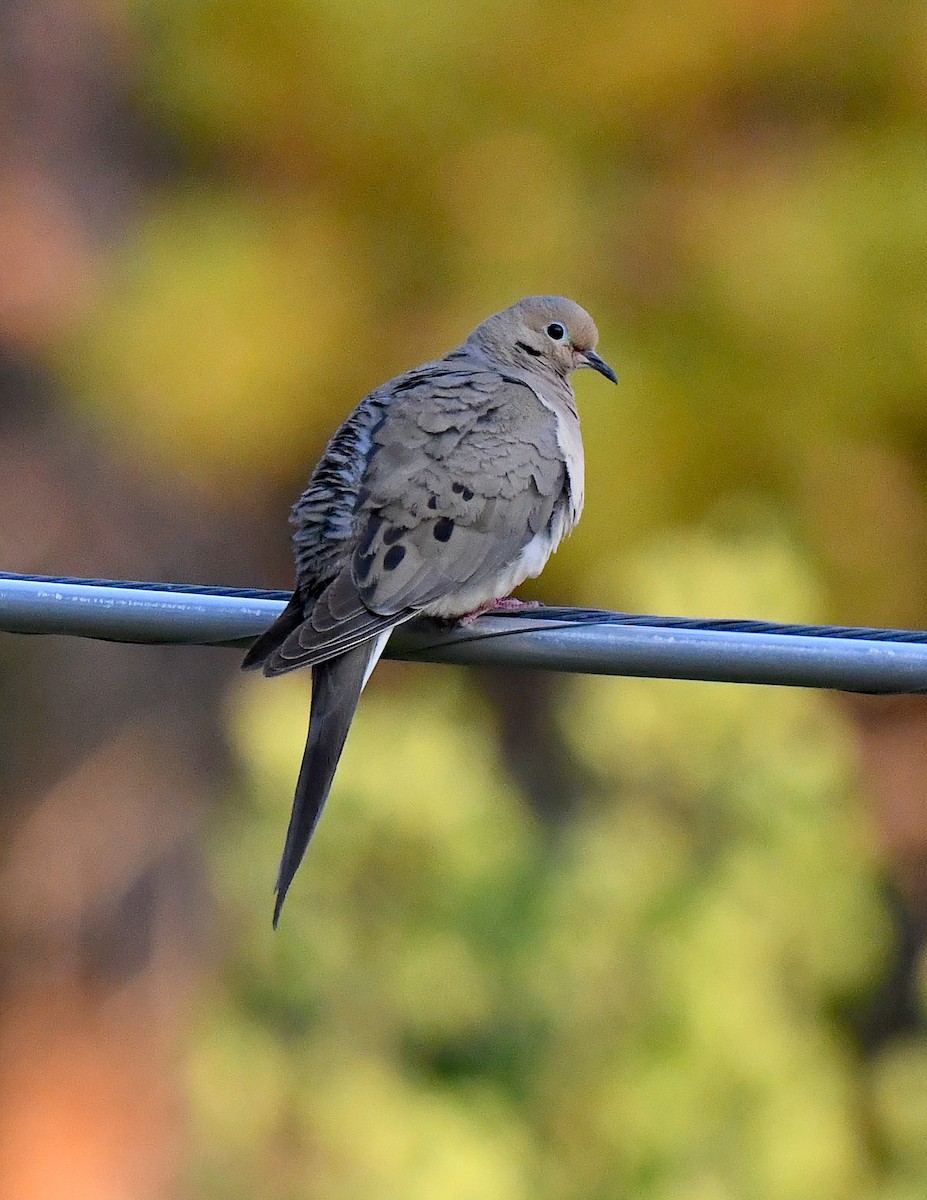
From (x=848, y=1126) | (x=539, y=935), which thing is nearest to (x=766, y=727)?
(x=539, y=935)

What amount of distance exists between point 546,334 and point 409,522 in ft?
4.23

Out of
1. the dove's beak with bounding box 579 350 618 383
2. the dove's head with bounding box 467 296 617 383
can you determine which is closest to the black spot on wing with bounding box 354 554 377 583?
the dove's head with bounding box 467 296 617 383

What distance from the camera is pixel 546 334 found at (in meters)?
4.15

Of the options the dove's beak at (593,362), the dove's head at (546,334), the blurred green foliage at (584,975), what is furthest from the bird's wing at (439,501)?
the blurred green foliage at (584,975)

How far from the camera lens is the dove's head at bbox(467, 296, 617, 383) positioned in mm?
4102

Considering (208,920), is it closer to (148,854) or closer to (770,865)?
(148,854)

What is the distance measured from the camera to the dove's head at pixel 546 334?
410 centimetres

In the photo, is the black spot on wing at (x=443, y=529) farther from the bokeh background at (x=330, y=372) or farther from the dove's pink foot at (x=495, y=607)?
the bokeh background at (x=330, y=372)

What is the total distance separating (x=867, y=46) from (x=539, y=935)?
4.67 metres

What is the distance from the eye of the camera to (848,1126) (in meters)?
5.07

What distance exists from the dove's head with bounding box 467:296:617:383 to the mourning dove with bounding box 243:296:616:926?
436 millimetres

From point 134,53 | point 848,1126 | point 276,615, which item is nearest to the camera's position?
point 276,615

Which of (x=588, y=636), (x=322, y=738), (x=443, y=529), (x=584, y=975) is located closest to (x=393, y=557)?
(x=443, y=529)

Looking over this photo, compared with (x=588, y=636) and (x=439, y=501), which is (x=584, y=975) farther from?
(x=588, y=636)
